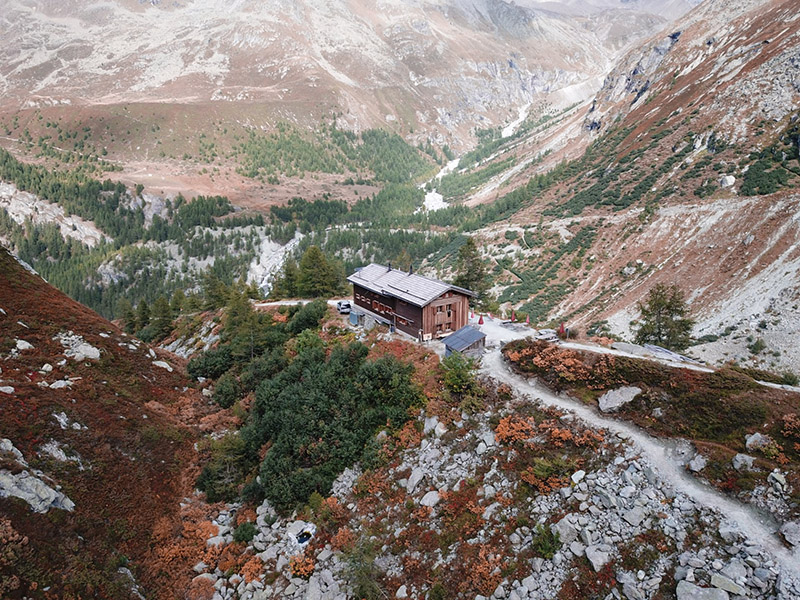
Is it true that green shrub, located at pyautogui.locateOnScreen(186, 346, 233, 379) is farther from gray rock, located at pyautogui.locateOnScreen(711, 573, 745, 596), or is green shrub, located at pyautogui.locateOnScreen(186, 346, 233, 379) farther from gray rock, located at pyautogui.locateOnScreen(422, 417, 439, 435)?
gray rock, located at pyautogui.locateOnScreen(711, 573, 745, 596)

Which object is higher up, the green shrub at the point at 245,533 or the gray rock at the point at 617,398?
the gray rock at the point at 617,398

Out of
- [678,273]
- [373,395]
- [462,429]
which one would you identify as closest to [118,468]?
[373,395]

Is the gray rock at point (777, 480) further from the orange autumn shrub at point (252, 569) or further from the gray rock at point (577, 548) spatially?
the orange autumn shrub at point (252, 569)

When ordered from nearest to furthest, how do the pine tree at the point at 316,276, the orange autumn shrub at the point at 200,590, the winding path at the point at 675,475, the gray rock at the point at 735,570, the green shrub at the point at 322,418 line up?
1. the gray rock at the point at 735,570
2. the winding path at the point at 675,475
3. the orange autumn shrub at the point at 200,590
4. the green shrub at the point at 322,418
5. the pine tree at the point at 316,276

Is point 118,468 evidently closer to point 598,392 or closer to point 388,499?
point 388,499

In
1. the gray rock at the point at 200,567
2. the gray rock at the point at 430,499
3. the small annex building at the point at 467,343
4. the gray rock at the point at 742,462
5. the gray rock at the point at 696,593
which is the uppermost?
the gray rock at the point at 742,462

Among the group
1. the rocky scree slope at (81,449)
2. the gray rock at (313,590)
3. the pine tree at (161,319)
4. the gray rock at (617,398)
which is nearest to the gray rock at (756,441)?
the gray rock at (617,398)
